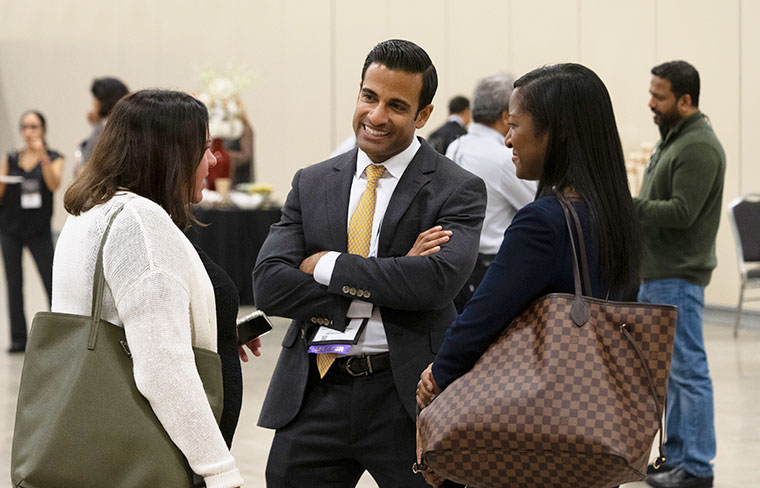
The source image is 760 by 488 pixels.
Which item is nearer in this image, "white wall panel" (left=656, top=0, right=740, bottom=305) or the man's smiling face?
the man's smiling face

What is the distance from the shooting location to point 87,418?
1910 mm

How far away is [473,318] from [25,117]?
6.94m

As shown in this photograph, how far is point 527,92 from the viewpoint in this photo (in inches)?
86.7

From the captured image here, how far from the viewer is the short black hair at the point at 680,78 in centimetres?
460

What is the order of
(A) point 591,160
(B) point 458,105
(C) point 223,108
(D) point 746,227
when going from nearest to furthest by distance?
(A) point 591,160 → (D) point 746,227 → (B) point 458,105 → (C) point 223,108

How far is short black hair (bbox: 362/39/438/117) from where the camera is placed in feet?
8.48

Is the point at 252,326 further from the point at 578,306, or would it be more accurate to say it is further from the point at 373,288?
the point at 578,306

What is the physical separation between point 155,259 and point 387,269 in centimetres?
69

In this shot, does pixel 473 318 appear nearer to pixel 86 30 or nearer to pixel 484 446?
pixel 484 446

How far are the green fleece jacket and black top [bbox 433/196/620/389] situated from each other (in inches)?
99.0

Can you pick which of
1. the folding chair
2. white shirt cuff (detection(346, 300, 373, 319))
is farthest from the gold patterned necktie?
the folding chair

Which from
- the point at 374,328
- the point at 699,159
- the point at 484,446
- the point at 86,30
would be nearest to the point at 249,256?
the point at 699,159

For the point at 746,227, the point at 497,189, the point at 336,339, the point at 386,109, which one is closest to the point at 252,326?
the point at 336,339

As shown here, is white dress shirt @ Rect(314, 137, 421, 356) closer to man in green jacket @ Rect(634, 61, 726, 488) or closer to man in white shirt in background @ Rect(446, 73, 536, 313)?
man in white shirt in background @ Rect(446, 73, 536, 313)
